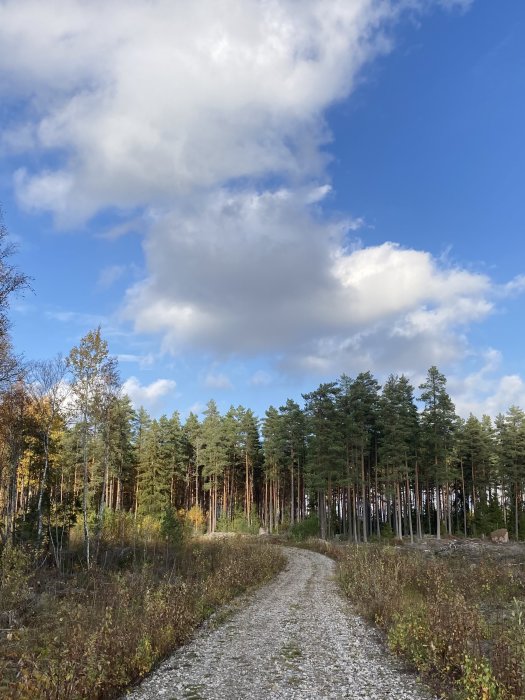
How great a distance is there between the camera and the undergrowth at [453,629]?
6.57 meters

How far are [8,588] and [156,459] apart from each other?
55815mm

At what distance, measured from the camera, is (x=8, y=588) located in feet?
36.0

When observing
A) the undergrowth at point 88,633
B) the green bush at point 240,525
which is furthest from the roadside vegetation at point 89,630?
the green bush at point 240,525

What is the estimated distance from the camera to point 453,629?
828 centimetres

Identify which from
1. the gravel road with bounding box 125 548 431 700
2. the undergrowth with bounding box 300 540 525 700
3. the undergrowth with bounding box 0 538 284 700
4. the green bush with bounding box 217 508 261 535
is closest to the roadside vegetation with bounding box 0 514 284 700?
the undergrowth with bounding box 0 538 284 700

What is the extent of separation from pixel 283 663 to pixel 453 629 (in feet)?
11.5

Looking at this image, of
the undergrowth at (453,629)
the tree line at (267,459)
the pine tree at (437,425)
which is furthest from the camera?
the pine tree at (437,425)

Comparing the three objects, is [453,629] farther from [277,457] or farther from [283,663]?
[277,457]

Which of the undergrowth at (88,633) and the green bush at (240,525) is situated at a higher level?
the undergrowth at (88,633)

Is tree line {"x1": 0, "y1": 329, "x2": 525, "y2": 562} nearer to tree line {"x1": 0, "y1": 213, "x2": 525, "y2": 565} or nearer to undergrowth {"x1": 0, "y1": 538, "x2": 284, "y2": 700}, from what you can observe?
tree line {"x1": 0, "y1": 213, "x2": 525, "y2": 565}

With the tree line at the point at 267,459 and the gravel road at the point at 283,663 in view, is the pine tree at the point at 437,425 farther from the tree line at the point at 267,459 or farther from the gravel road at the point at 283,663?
the gravel road at the point at 283,663

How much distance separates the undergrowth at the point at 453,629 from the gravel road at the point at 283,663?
447mm

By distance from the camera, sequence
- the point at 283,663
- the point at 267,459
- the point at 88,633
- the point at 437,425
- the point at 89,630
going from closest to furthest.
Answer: the point at 88,633 → the point at 89,630 → the point at 283,663 → the point at 437,425 → the point at 267,459

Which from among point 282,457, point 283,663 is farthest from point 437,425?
point 283,663
